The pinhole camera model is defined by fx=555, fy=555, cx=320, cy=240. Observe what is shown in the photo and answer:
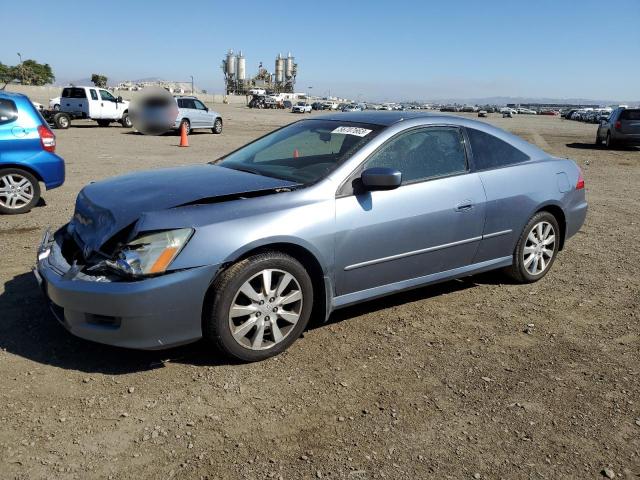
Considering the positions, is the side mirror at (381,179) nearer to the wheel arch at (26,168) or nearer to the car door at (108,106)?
the wheel arch at (26,168)

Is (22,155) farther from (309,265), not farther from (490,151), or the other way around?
(490,151)

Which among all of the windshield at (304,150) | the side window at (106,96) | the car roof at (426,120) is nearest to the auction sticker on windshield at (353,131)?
the windshield at (304,150)

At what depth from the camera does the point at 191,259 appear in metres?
3.21

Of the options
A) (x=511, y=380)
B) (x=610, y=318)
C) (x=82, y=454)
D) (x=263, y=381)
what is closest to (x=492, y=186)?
(x=610, y=318)

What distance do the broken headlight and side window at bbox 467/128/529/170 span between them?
2.56 m

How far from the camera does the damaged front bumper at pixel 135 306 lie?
3.14m

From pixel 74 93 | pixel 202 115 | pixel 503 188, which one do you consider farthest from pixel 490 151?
pixel 74 93

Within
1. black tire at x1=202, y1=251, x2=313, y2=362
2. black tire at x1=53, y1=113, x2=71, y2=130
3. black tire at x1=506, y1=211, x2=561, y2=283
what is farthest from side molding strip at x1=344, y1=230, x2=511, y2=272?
black tire at x1=53, y1=113, x2=71, y2=130

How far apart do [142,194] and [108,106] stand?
24645mm

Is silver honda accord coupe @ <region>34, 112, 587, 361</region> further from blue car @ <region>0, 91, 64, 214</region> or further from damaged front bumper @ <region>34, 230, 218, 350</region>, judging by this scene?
blue car @ <region>0, 91, 64, 214</region>

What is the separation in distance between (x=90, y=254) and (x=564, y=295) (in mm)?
3944

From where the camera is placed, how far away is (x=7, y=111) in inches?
292

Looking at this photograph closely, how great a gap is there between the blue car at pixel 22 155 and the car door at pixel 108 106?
19.5 meters

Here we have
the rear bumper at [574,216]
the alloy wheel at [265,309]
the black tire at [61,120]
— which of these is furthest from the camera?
the black tire at [61,120]
